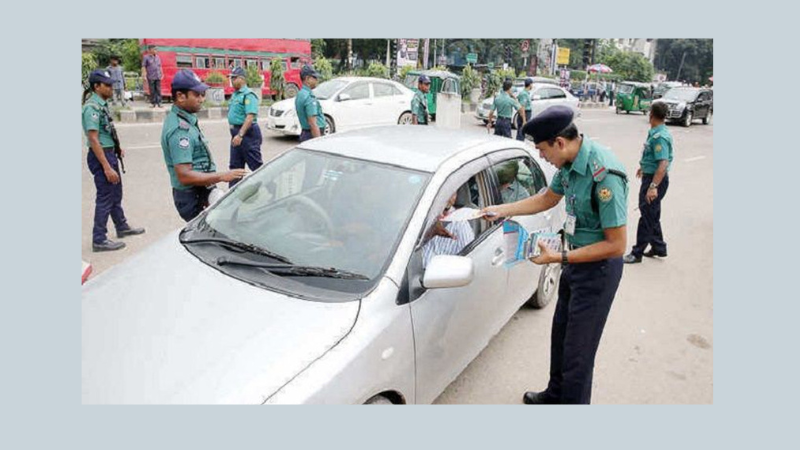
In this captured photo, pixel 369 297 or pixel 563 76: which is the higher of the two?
pixel 563 76

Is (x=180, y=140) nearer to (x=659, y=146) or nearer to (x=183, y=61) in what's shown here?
(x=659, y=146)

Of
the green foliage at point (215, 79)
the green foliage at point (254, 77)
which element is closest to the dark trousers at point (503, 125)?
the green foliage at point (215, 79)

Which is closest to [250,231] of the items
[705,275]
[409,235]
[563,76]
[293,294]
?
[293,294]

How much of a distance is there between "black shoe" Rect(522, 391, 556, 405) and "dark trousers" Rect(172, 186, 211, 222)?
2.75 m

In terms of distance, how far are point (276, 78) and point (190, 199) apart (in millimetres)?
16838

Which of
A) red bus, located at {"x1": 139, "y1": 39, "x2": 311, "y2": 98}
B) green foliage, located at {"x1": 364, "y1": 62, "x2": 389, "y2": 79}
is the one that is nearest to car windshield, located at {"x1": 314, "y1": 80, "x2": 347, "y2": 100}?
red bus, located at {"x1": 139, "y1": 39, "x2": 311, "y2": 98}

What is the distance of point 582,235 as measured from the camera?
2615 millimetres

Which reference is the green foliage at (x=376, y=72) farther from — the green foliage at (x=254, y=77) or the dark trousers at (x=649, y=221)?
the dark trousers at (x=649, y=221)

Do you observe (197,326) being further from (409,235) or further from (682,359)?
(682,359)

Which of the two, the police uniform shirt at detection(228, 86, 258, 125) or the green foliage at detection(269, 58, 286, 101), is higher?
the green foliage at detection(269, 58, 286, 101)

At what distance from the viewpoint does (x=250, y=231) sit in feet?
8.93

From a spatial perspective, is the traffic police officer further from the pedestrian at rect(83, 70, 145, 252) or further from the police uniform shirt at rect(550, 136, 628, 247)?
the police uniform shirt at rect(550, 136, 628, 247)

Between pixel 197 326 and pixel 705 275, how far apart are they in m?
5.13

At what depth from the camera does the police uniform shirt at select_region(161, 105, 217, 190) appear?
370 cm
